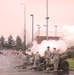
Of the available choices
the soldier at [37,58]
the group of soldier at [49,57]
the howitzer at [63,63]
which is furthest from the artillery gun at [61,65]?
the soldier at [37,58]

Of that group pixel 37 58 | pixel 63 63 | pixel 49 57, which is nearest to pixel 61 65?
pixel 63 63

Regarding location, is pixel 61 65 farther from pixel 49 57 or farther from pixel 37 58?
pixel 37 58

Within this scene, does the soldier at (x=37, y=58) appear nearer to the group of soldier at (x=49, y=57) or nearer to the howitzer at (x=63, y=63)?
the group of soldier at (x=49, y=57)

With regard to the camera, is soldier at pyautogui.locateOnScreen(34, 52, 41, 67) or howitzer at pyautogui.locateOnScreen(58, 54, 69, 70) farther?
soldier at pyautogui.locateOnScreen(34, 52, 41, 67)

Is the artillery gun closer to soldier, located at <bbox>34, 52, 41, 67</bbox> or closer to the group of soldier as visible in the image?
the group of soldier

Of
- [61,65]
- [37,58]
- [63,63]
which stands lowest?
[61,65]

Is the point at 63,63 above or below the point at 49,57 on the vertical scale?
below

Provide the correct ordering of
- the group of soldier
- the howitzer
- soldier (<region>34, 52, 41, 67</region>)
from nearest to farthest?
the group of soldier
the howitzer
soldier (<region>34, 52, 41, 67</region>)

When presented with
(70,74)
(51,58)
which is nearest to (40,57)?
(51,58)

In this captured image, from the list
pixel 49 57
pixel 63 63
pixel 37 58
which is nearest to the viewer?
pixel 63 63

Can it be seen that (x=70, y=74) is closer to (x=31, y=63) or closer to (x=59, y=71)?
(x=59, y=71)

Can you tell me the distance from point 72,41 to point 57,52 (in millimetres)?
3507

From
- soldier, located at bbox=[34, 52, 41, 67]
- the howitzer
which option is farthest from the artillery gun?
soldier, located at bbox=[34, 52, 41, 67]

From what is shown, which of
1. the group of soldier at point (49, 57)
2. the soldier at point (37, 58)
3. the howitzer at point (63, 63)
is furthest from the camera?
the soldier at point (37, 58)
